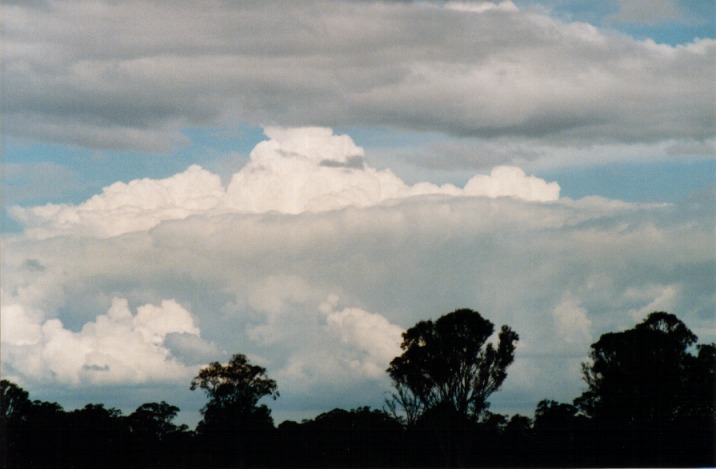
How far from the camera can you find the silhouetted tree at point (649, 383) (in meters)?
99.7

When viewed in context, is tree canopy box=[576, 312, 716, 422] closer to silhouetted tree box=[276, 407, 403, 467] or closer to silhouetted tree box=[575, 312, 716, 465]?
silhouetted tree box=[575, 312, 716, 465]

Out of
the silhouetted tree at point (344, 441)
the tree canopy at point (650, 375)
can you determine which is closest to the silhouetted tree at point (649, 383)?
the tree canopy at point (650, 375)

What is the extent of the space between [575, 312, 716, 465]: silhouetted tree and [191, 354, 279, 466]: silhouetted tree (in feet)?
90.0

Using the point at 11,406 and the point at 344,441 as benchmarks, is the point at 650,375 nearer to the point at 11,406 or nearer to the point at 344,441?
the point at 344,441

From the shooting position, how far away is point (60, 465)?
9706 cm

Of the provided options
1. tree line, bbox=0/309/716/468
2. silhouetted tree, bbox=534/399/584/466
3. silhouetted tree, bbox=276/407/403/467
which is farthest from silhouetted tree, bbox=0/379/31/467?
silhouetted tree, bbox=534/399/584/466

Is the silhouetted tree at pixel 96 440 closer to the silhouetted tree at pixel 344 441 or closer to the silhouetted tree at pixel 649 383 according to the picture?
the silhouetted tree at pixel 344 441

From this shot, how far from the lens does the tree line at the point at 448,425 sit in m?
96.1

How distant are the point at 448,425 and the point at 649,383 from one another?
17.2m

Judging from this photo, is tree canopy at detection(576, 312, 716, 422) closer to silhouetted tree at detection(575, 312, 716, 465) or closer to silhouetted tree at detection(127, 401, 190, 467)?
silhouetted tree at detection(575, 312, 716, 465)

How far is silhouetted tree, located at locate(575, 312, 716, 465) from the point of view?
99688mm

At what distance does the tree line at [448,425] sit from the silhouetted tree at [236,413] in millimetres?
261

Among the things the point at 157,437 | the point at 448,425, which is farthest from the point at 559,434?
the point at 157,437

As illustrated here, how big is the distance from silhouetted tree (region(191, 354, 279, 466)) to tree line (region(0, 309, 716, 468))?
261 mm
